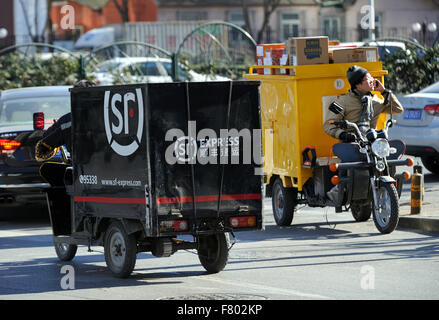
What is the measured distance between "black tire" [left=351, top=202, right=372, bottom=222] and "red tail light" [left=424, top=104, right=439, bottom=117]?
3.32m

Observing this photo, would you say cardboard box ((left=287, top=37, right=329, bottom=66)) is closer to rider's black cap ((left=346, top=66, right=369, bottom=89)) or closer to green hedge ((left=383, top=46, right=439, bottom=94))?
rider's black cap ((left=346, top=66, right=369, bottom=89))

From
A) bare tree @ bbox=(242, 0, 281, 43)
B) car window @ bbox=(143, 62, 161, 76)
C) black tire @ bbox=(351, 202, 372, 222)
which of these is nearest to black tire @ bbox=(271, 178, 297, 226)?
black tire @ bbox=(351, 202, 372, 222)

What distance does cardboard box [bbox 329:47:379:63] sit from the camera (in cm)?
1301

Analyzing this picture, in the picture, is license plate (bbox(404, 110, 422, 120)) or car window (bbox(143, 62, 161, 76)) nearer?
license plate (bbox(404, 110, 422, 120))

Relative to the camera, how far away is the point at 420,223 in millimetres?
12195

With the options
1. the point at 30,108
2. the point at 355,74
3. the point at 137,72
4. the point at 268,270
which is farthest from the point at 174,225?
the point at 137,72

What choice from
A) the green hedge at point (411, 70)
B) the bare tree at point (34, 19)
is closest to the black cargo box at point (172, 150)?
the green hedge at point (411, 70)

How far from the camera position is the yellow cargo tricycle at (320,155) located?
11.9m

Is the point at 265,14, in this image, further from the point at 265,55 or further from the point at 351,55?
the point at 351,55

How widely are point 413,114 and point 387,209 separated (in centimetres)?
464

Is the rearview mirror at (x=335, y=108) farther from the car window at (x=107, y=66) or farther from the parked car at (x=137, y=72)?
the car window at (x=107, y=66)

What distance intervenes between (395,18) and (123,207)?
43.0 m
